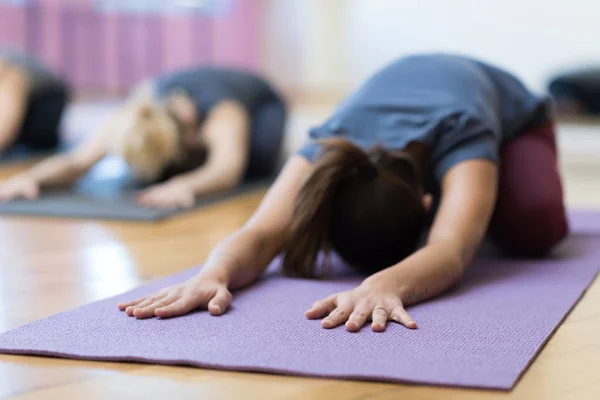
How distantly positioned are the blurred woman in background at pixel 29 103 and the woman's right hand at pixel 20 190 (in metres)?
0.94

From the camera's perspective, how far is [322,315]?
5.41ft

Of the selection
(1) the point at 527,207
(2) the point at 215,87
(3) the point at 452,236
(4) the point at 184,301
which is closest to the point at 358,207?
(3) the point at 452,236

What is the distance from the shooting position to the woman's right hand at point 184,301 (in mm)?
1632

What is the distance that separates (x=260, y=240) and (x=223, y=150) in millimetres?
1577

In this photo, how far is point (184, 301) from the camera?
1.66m

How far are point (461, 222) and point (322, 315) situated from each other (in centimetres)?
41

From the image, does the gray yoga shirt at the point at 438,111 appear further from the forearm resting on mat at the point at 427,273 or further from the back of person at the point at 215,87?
the back of person at the point at 215,87

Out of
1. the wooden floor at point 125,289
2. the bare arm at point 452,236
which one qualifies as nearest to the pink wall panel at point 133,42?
the wooden floor at point 125,289

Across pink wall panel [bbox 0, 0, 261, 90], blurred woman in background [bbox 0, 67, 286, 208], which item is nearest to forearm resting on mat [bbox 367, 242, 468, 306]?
blurred woman in background [bbox 0, 67, 286, 208]

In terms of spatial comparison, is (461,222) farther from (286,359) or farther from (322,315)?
(286,359)

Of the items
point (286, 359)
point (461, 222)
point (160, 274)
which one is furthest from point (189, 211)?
point (286, 359)

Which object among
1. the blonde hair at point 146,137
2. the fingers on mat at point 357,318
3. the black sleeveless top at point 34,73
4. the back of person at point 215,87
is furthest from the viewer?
the black sleeveless top at point 34,73

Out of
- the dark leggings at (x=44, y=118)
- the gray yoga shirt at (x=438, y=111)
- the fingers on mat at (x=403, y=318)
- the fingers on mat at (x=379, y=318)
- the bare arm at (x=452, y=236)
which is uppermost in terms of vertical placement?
the gray yoga shirt at (x=438, y=111)

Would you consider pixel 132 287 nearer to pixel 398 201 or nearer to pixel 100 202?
pixel 398 201
